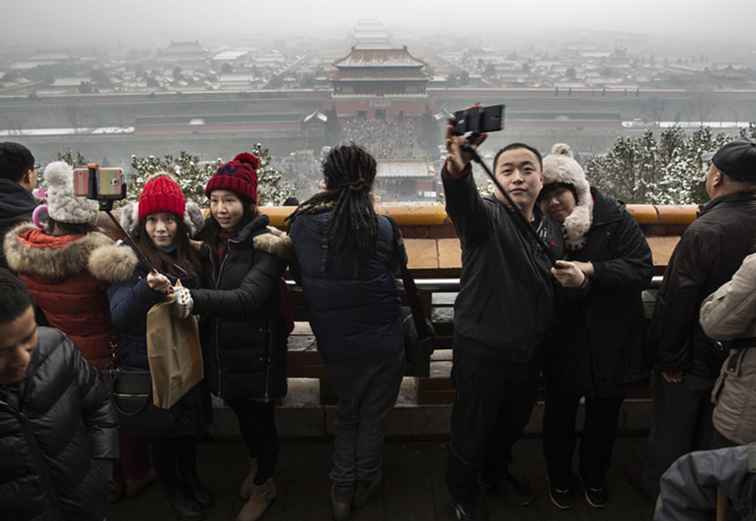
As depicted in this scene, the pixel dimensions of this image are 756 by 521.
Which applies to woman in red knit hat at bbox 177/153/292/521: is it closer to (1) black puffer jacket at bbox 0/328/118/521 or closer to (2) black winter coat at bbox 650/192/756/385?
(1) black puffer jacket at bbox 0/328/118/521

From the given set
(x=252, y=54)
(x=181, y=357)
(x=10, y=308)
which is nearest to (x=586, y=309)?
(x=181, y=357)

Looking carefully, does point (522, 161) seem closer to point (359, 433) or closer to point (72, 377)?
point (359, 433)

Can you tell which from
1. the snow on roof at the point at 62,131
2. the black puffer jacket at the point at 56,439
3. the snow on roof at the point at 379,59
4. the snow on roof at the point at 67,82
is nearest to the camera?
the black puffer jacket at the point at 56,439

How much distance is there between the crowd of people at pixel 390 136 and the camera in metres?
37.1

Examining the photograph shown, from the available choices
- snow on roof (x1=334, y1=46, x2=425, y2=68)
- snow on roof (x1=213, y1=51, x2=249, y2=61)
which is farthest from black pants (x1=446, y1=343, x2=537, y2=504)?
snow on roof (x1=213, y1=51, x2=249, y2=61)

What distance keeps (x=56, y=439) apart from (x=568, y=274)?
117 centimetres

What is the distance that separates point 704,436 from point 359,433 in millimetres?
934

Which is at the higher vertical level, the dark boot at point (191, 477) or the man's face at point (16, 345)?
the man's face at point (16, 345)

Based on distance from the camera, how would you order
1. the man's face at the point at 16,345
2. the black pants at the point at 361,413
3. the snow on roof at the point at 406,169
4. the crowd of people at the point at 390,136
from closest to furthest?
the man's face at the point at 16,345 < the black pants at the point at 361,413 < the snow on roof at the point at 406,169 < the crowd of people at the point at 390,136

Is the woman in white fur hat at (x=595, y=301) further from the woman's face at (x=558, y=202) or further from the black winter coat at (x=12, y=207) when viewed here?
the black winter coat at (x=12, y=207)

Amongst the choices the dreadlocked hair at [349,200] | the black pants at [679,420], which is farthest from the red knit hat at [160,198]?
the black pants at [679,420]

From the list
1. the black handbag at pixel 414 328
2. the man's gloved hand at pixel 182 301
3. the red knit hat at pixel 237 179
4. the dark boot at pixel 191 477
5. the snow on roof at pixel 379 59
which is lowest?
the dark boot at pixel 191 477

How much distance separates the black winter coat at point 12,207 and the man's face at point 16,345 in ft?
2.65

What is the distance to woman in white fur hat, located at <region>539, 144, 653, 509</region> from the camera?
167 centimetres
